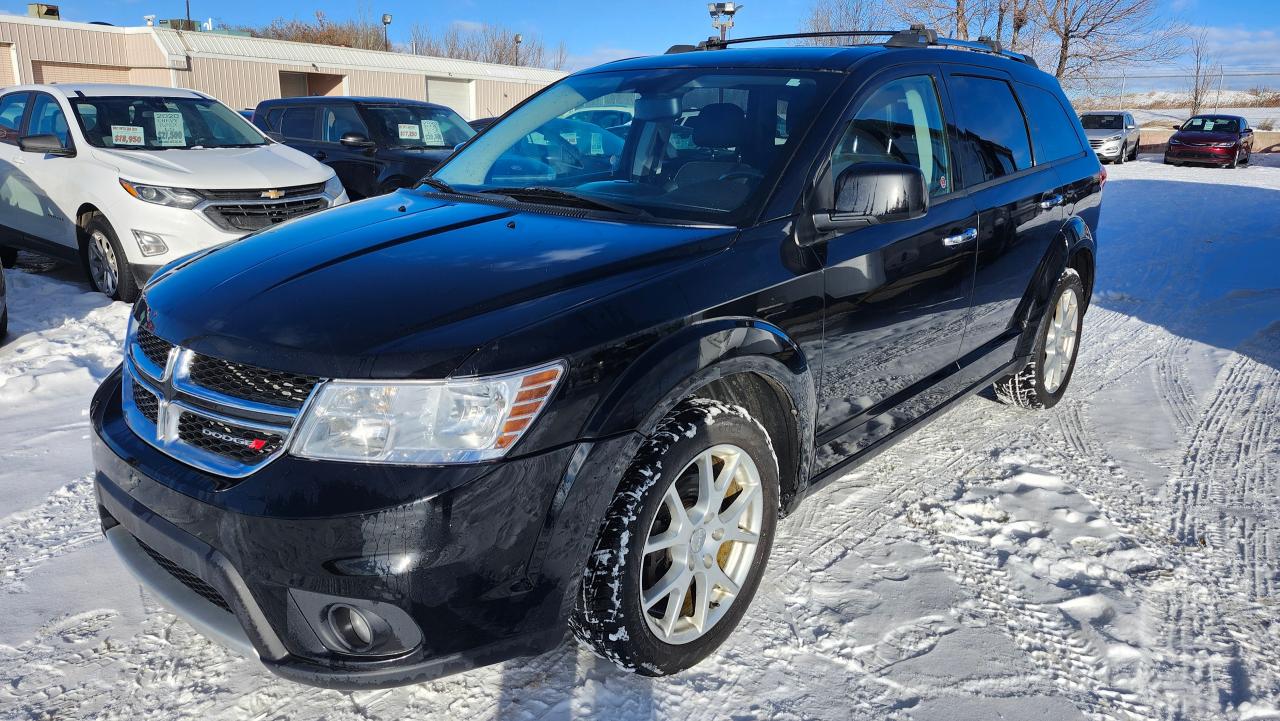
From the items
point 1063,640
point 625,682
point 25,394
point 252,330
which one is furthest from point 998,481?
point 25,394

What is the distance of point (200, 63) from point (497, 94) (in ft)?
39.1

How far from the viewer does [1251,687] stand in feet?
8.49

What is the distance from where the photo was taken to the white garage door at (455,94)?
33.6 metres

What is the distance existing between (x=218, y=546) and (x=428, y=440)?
56 centimetres

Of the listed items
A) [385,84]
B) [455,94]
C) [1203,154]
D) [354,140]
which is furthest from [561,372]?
[455,94]

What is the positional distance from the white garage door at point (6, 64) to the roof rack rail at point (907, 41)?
27033 millimetres

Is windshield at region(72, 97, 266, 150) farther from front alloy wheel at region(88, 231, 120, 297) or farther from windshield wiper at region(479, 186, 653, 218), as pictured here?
windshield wiper at region(479, 186, 653, 218)

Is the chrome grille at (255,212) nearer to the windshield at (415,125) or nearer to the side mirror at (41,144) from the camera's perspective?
the side mirror at (41,144)

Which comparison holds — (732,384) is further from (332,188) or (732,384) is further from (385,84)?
(385,84)

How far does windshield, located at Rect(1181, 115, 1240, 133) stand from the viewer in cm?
2464

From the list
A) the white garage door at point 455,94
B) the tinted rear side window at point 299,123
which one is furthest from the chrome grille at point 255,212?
the white garage door at point 455,94

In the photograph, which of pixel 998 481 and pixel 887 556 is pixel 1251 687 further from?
pixel 998 481

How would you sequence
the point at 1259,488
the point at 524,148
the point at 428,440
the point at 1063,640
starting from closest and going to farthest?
the point at 428,440, the point at 1063,640, the point at 524,148, the point at 1259,488

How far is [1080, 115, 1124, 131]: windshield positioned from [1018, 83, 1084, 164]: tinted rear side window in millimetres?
22492
